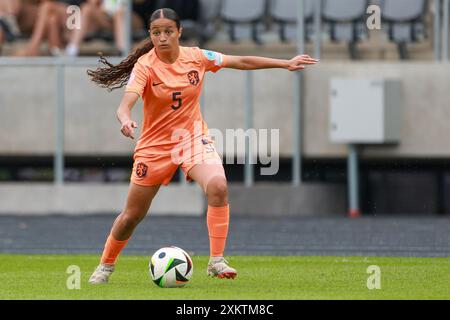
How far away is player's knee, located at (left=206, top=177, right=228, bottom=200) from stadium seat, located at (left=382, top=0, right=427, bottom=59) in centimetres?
1125

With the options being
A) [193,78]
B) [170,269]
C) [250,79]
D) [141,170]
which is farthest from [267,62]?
[250,79]

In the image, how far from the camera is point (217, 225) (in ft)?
34.9

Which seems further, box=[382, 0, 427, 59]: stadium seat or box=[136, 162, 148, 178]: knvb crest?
box=[382, 0, 427, 59]: stadium seat

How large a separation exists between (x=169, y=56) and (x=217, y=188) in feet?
3.58

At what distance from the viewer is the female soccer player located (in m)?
10.6

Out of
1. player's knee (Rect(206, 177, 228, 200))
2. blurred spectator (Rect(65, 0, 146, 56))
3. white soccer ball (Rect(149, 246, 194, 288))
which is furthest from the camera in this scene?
blurred spectator (Rect(65, 0, 146, 56))

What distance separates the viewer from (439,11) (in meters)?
21.2

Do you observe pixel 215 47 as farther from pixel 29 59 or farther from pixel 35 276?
pixel 35 276

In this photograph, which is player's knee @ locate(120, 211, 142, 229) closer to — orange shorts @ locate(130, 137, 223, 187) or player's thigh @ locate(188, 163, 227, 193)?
orange shorts @ locate(130, 137, 223, 187)

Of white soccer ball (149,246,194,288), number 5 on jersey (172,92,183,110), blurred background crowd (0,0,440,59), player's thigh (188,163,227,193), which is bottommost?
white soccer ball (149,246,194,288)

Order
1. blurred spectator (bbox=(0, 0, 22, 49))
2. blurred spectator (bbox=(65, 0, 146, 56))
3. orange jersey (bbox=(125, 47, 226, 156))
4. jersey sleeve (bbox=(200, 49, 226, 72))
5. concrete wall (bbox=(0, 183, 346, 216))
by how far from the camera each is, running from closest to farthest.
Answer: orange jersey (bbox=(125, 47, 226, 156)) → jersey sleeve (bbox=(200, 49, 226, 72)) → concrete wall (bbox=(0, 183, 346, 216)) → blurred spectator (bbox=(65, 0, 146, 56)) → blurred spectator (bbox=(0, 0, 22, 49))

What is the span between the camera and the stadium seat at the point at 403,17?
70.0 feet

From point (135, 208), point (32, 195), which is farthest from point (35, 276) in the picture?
point (32, 195)

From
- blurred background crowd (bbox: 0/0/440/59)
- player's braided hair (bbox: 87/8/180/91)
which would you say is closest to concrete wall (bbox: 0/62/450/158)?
blurred background crowd (bbox: 0/0/440/59)
